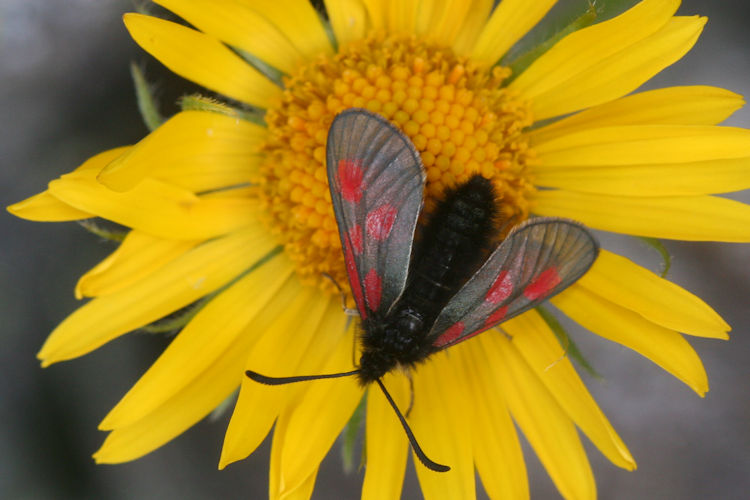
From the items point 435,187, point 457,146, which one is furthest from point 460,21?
point 435,187

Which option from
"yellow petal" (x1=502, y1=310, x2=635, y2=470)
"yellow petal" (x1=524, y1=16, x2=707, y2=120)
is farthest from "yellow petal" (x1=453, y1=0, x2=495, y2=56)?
"yellow petal" (x1=502, y1=310, x2=635, y2=470)

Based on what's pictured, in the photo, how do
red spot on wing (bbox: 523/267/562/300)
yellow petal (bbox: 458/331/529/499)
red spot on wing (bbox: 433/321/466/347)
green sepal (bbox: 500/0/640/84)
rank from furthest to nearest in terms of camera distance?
yellow petal (bbox: 458/331/529/499)
green sepal (bbox: 500/0/640/84)
red spot on wing (bbox: 433/321/466/347)
red spot on wing (bbox: 523/267/562/300)

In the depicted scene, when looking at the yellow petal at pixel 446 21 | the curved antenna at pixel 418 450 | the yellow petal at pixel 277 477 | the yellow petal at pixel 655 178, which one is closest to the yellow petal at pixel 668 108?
the yellow petal at pixel 655 178

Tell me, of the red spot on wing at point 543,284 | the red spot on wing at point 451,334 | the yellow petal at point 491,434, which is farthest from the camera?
the yellow petal at point 491,434

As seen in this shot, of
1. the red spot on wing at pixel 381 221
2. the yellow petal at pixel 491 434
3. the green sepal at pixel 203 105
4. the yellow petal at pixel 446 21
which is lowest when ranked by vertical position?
the yellow petal at pixel 491 434

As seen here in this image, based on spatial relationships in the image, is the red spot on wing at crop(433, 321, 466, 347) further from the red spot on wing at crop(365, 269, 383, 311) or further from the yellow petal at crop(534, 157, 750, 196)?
the yellow petal at crop(534, 157, 750, 196)

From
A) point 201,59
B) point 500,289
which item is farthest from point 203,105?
point 500,289

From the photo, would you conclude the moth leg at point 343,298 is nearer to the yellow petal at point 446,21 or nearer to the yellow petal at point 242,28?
the yellow petal at point 242,28
